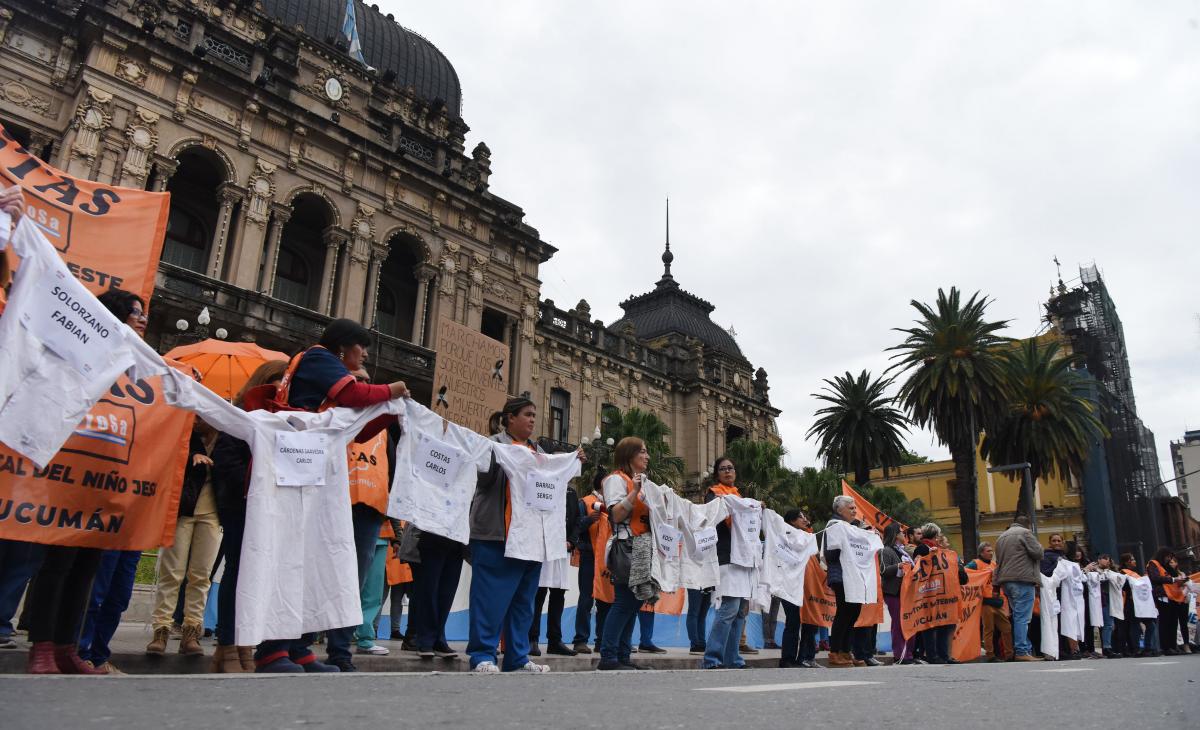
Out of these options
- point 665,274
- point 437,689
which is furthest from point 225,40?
point 665,274

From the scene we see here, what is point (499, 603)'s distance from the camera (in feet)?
21.0

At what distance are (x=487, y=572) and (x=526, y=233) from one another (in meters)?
25.7

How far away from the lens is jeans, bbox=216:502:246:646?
5.06m

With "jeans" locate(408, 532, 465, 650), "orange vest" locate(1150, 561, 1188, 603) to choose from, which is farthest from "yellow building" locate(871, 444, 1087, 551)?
"jeans" locate(408, 532, 465, 650)

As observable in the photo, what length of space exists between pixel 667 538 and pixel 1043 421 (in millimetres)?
32536

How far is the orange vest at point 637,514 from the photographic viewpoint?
7.58 m

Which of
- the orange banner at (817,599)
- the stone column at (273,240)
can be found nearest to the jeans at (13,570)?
the orange banner at (817,599)

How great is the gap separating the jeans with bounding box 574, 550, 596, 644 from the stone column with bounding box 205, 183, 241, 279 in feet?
54.7

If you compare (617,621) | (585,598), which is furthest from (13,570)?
(585,598)

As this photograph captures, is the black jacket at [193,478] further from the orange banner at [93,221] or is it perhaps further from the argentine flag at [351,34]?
the argentine flag at [351,34]

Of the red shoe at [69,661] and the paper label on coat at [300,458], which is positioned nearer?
the red shoe at [69,661]

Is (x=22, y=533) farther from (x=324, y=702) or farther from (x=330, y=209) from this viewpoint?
(x=330, y=209)

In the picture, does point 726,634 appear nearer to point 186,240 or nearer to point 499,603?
point 499,603

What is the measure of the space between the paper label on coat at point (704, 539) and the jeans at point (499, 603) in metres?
2.52
